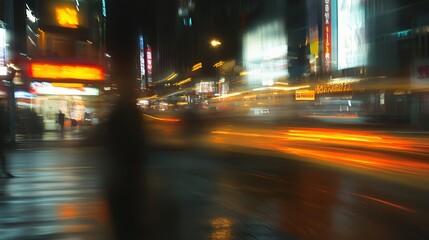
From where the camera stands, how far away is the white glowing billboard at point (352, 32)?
124ft

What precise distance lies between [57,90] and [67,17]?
27.7 ft

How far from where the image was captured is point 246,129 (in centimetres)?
1789

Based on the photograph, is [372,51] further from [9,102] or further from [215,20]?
[9,102]

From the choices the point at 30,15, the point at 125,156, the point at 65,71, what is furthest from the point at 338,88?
the point at 30,15

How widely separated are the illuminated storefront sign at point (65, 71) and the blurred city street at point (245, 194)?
16.3 meters

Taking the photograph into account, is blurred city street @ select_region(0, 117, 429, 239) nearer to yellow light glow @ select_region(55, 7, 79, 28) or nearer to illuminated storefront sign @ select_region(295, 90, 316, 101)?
illuminated storefront sign @ select_region(295, 90, 316, 101)

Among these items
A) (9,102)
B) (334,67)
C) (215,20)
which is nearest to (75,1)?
(215,20)

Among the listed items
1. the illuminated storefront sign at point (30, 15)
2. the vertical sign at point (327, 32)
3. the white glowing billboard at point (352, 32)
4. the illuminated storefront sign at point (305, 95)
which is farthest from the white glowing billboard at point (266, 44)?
the illuminated storefront sign at point (305, 95)

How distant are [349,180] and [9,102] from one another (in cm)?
1601

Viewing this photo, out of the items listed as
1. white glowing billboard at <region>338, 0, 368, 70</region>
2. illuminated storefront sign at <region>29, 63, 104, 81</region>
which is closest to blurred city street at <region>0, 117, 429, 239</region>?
illuminated storefront sign at <region>29, 63, 104, 81</region>

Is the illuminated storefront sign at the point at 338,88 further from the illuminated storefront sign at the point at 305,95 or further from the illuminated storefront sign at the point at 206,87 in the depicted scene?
the illuminated storefront sign at the point at 206,87

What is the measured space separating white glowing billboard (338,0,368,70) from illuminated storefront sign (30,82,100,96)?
19241 millimetres

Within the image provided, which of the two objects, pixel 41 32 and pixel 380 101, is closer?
pixel 380 101

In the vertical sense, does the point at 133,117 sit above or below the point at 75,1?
below
